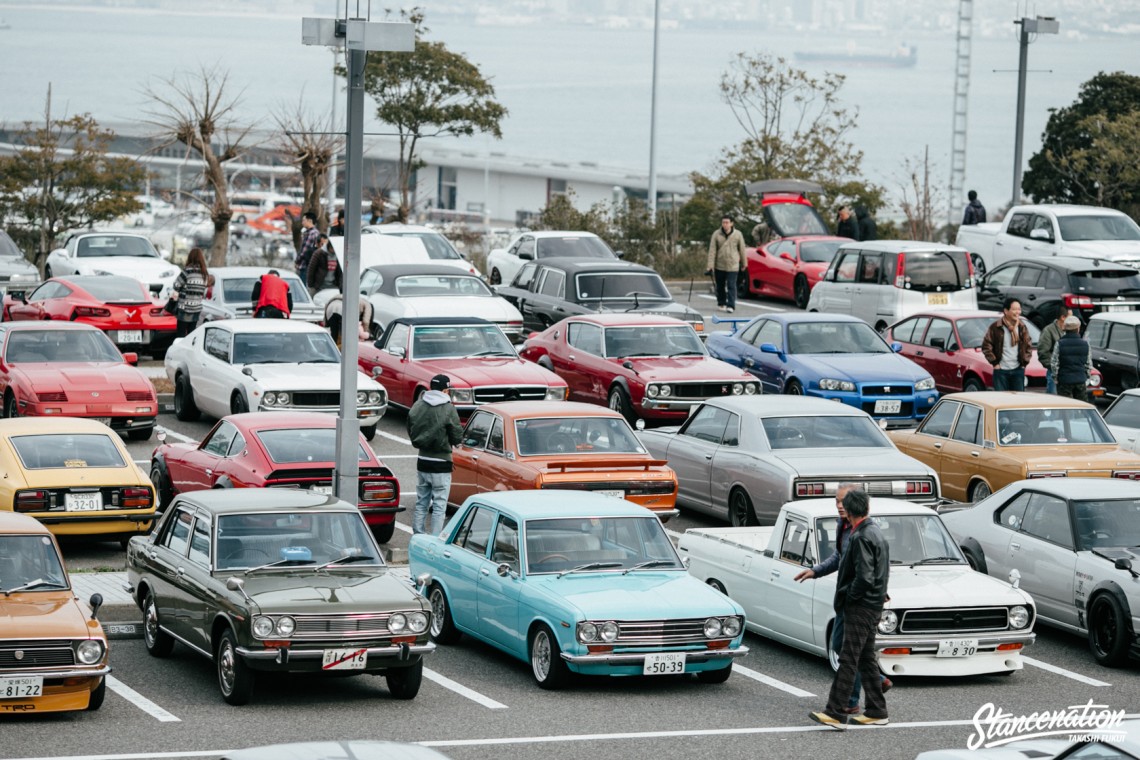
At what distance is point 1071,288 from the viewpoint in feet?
89.9

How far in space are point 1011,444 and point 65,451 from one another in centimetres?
955

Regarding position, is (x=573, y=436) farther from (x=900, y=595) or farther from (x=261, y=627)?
(x=261, y=627)

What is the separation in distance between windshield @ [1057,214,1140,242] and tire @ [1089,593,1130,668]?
703 inches

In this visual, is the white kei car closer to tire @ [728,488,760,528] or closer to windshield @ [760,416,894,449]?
tire @ [728,488,760,528]

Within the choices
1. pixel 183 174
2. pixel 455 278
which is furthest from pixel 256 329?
pixel 183 174

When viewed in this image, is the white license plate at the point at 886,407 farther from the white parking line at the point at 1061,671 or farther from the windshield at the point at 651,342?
the white parking line at the point at 1061,671

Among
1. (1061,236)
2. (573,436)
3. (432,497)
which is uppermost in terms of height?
(1061,236)

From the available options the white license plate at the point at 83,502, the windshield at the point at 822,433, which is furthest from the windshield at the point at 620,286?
the white license plate at the point at 83,502

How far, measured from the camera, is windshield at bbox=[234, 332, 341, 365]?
71.8ft

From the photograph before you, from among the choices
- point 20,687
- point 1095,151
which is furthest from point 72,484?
point 1095,151

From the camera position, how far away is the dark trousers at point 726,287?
31906 millimetres

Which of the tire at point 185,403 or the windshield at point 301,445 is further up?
the windshield at point 301,445

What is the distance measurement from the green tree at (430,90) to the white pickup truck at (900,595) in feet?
105

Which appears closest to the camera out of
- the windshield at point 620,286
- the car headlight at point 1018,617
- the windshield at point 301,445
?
the car headlight at point 1018,617
